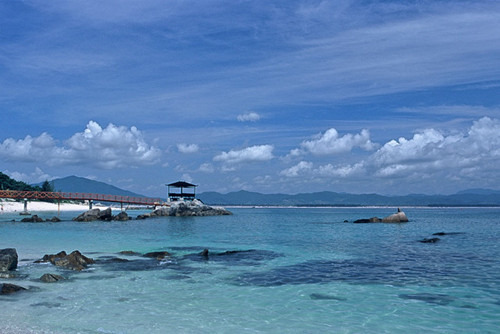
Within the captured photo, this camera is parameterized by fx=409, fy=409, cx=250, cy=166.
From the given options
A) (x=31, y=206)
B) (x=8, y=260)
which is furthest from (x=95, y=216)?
(x=31, y=206)

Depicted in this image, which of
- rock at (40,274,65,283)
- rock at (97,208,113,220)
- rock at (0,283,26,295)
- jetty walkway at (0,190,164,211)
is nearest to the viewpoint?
rock at (0,283,26,295)

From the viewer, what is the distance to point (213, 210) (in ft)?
305

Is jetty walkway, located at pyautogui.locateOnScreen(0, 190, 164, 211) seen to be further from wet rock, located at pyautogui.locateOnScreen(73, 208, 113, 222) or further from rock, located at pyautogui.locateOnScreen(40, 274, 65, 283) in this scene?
rock, located at pyautogui.locateOnScreen(40, 274, 65, 283)

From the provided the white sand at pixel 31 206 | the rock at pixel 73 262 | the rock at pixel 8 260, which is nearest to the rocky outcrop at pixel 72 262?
the rock at pixel 73 262

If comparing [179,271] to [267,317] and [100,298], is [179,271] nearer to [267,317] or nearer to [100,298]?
[100,298]

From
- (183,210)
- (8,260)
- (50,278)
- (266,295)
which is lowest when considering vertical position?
(266,295)

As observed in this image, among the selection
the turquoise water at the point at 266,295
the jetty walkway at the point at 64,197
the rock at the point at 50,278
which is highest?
the jetty walkway at the point at 64,197

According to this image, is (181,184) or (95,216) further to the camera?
(181,184)

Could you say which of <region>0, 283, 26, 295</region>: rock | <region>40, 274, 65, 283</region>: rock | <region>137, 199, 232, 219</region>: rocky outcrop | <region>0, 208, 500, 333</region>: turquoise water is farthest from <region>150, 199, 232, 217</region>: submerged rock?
<region>0, 283, 26, 295</region>: rock

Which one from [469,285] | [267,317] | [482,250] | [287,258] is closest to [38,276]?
A: [267,317]

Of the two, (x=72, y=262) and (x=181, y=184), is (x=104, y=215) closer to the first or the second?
(x=181, y=184)

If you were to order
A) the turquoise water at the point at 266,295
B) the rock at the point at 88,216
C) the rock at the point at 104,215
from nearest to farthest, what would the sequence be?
the turquoise water at the point at 266,295
the rock at the point at 88,216
the rock at the point at 104,215

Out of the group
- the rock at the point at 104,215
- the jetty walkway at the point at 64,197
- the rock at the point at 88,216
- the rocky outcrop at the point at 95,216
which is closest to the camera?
the rock at the point at 88,216

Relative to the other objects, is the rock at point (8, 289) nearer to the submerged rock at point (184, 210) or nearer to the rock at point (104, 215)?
the rock at point (104, 215)
